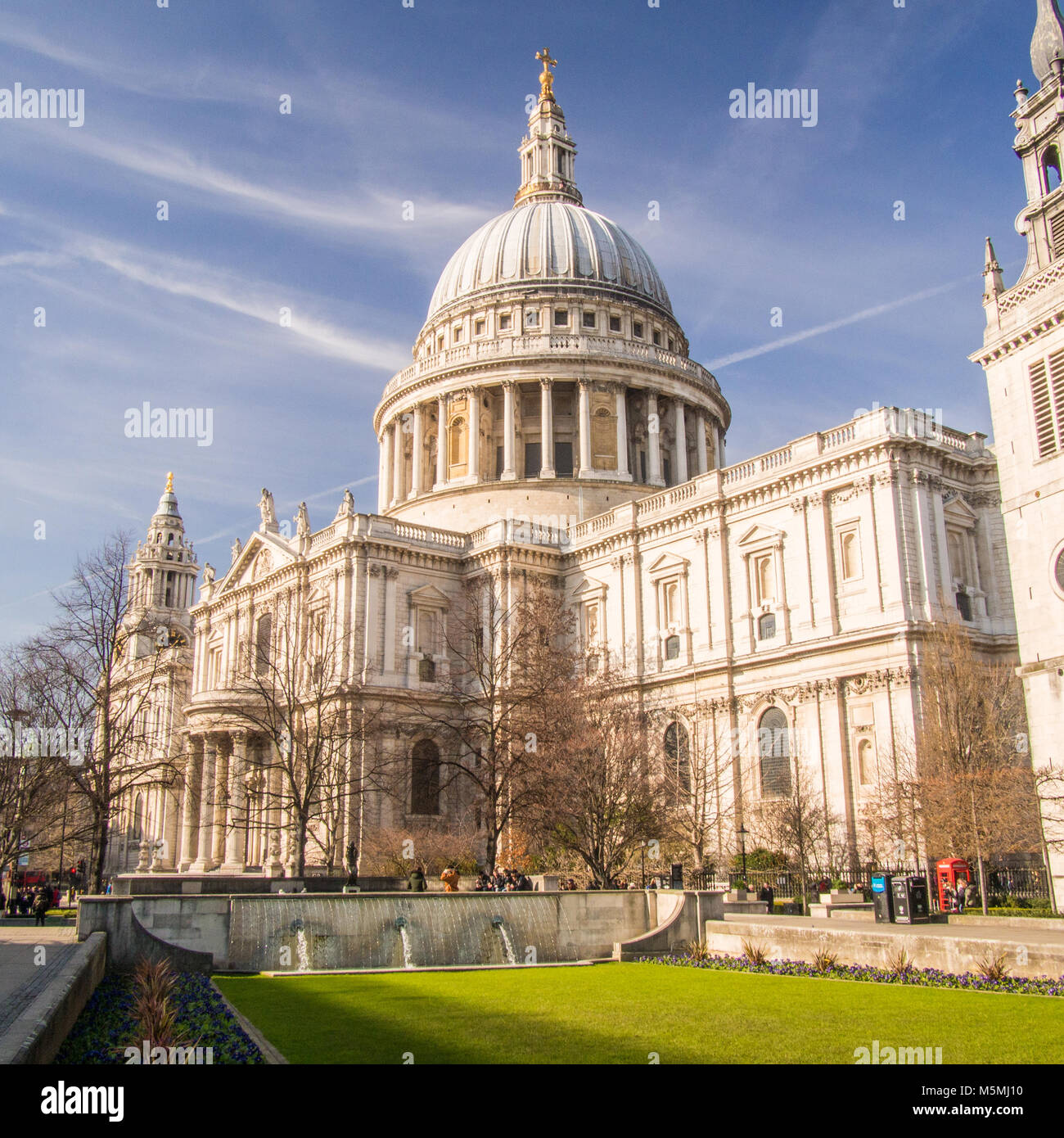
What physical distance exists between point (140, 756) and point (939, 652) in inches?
2290

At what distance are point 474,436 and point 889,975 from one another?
5590 centimetres

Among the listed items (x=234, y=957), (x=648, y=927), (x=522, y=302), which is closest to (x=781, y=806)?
(x=648, y=927)

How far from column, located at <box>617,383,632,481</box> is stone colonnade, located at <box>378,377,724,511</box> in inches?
2.0

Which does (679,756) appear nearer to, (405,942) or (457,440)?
(405,942)

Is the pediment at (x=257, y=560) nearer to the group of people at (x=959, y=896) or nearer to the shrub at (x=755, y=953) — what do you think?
the group of people at (x=959, y=896)

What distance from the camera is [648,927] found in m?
28.5

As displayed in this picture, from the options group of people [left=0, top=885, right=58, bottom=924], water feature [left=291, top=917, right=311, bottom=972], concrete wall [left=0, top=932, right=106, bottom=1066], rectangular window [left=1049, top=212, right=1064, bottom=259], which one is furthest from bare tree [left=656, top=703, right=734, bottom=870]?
concrete wall [left=0, top=932, right=106, bottom=1066]

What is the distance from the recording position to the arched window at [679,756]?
153 ft

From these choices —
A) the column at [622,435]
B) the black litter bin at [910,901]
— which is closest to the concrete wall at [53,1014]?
the black litter bin at [910,901]

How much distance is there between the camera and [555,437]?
2916 inches

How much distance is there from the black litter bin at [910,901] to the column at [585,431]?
150ft

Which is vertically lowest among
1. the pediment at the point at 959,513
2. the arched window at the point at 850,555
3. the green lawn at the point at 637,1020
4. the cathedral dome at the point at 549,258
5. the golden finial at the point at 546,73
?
the green lawn at the point at 637,1020

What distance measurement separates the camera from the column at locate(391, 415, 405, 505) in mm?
78375
